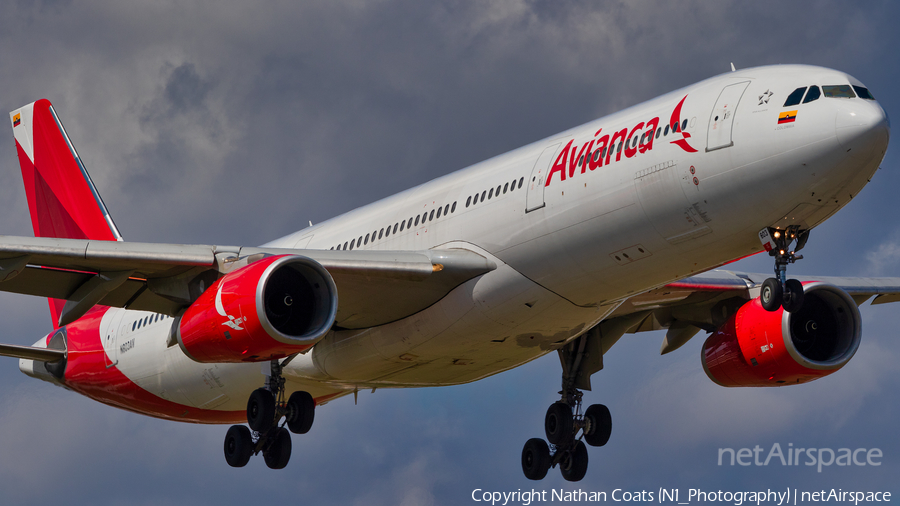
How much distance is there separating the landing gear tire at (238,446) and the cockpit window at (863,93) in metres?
14.6

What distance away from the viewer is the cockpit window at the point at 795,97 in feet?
52.7

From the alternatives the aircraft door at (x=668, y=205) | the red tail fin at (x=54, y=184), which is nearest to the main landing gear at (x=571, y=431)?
the aircraft door at (x=668, y=205)

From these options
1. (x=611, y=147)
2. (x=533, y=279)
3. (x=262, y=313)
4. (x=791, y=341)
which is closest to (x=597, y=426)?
(x=791, y=341)

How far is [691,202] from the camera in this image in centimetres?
1666

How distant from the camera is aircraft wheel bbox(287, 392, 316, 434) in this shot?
22859 mm

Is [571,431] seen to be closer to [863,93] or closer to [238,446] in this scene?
[238,446]

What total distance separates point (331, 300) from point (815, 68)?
8.84 m

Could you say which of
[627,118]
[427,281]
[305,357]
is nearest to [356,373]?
[305,357]

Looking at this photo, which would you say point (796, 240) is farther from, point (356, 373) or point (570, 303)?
point (356, 373)

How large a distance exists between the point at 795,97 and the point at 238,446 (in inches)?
553

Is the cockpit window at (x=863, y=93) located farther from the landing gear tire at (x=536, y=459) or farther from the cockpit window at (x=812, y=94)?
the landing gear tire at (x=536, y=459)

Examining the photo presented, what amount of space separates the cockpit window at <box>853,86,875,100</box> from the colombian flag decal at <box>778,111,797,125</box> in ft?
3.36

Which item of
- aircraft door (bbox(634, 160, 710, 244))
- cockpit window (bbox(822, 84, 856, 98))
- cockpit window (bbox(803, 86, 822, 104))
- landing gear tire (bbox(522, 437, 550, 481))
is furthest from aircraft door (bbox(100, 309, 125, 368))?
cockpit window (bbox(822, 84, 856, 98))

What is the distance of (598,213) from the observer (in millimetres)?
17578
